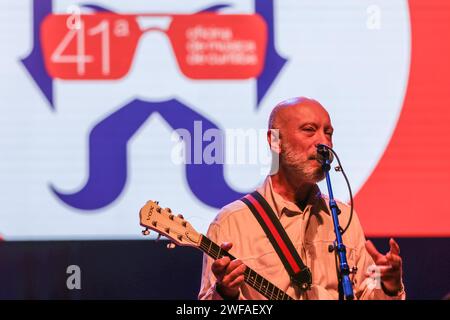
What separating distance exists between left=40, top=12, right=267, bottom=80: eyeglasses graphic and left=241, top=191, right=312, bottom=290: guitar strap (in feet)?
3.23

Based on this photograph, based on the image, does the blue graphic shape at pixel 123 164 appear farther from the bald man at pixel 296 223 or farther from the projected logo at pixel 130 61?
the bald man at pixel 296 223

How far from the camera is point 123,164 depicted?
14.4 ft

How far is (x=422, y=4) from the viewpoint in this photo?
4.54m

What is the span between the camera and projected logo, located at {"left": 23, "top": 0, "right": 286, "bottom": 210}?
438 cm

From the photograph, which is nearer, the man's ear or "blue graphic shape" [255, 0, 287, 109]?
the man's ear

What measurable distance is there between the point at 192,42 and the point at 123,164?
0.70m

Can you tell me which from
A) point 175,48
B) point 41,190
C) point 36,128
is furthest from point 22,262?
point 175,48

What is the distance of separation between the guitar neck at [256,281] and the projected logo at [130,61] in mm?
929

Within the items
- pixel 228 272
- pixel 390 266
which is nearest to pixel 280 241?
pixel 228 272

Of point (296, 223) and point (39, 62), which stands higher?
point (39, 62)

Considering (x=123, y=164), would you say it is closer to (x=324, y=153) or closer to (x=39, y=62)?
(x=39, y=62)

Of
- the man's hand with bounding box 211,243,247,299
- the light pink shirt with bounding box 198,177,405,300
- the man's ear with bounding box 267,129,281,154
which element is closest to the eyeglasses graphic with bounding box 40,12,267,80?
the man's ear with bounding box 267,129,281,154

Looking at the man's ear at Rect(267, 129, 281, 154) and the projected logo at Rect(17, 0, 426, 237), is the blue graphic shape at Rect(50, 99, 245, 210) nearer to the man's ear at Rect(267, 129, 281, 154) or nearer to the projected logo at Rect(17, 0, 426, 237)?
the projected logo at Rect(17, 0, 426, 237)

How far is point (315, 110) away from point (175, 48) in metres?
1.05
